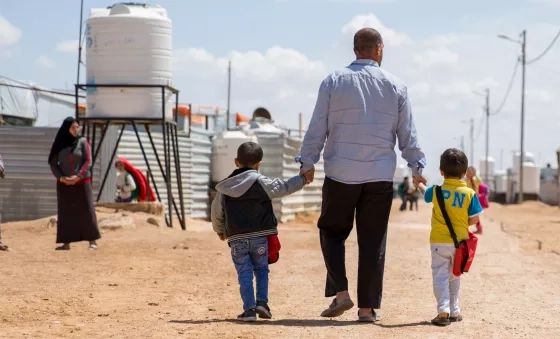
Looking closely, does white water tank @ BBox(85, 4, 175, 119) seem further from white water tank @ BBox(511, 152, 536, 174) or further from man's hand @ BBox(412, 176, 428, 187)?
white water tank @ BBox(511, 152, 536, 174)

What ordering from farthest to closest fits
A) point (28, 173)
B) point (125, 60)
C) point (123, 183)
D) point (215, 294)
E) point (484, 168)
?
point (484, 168) → point (28, 173) → point (123, 183) → point (125, 60) → point (215, 294)

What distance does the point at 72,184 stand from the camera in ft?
44.0

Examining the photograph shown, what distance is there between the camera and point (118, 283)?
10039 mm

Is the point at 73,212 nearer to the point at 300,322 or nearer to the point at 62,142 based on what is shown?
the point at 62,142

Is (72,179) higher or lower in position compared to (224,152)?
lower

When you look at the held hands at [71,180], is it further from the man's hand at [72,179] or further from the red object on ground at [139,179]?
the red object on ground at [139,179]

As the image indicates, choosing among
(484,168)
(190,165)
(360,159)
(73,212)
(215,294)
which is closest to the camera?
(360,159)

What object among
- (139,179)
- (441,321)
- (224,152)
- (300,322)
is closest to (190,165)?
(224,152)

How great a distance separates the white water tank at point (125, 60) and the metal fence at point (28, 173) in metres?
3.00

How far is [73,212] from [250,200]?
21.8 ft

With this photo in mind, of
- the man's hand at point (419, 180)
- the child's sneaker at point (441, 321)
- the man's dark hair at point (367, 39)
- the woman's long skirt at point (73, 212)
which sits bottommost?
the child's sneaker at point (441, 321)

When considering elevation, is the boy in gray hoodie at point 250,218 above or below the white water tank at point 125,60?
below

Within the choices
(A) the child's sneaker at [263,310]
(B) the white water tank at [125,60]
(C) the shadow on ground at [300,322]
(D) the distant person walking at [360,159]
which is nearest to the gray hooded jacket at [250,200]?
(D) the distant person walking at [360,159]

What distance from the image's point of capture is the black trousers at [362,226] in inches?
283
